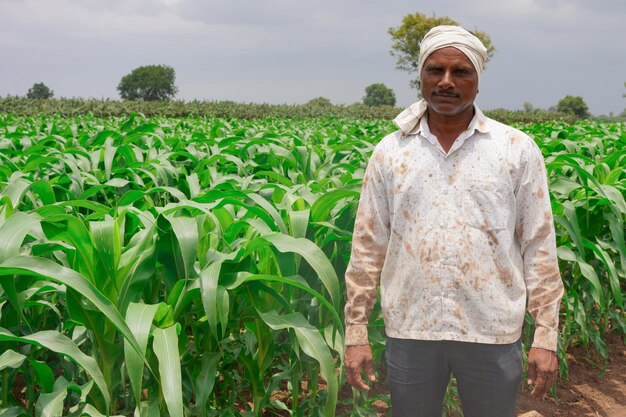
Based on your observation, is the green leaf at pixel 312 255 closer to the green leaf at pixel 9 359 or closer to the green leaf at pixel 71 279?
the green leaf at pixel 71 279

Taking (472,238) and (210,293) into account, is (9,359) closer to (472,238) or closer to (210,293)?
(210,293)

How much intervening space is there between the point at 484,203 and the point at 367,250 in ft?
1.22

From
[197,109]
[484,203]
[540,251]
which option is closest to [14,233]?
[484,203]

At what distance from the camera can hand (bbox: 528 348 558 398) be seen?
6.12ft

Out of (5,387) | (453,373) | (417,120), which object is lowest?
(5,387)

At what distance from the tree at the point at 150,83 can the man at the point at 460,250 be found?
81.5m

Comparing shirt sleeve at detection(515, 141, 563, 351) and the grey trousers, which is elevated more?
shirt sleeve at detection(515, 141, 563, 351)

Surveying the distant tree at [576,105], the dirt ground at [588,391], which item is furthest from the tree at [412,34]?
the dirt ground at [588,391]

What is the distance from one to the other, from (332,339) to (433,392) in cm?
41

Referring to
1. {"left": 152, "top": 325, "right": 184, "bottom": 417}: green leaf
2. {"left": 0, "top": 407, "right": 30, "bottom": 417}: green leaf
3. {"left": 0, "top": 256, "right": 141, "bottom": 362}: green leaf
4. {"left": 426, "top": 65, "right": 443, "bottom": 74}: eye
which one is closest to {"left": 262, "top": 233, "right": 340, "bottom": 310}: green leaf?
{"left": 152, "top": 325, "right": 184, "bottom": 417}: green leaf

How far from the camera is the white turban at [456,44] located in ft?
5.83

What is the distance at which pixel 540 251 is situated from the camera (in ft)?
6.10

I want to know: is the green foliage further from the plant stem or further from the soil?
the plant stem

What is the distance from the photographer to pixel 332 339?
222 centimetres
